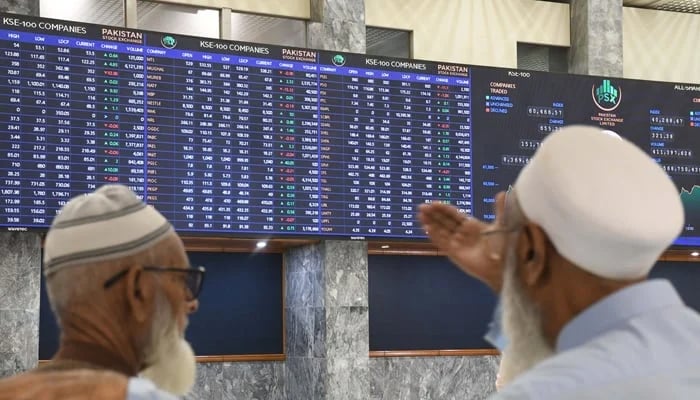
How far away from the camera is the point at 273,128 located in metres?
7.96

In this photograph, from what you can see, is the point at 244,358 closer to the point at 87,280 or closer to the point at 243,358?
the point at 243,358

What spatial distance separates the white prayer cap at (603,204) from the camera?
1.22 metres

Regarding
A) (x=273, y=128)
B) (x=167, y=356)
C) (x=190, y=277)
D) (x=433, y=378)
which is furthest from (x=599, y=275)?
(x=433, y=378)

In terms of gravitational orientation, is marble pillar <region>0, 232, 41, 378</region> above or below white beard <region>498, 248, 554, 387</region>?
below

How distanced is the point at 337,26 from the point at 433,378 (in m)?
3.30

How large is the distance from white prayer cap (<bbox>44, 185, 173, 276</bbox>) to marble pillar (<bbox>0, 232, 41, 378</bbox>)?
5.62 meters

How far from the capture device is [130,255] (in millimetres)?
1902

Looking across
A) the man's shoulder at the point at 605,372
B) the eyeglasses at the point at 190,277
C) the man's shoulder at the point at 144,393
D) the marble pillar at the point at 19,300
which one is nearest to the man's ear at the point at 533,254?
the man's shoulder at the point at 605,372

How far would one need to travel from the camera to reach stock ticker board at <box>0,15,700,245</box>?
7.27 meters

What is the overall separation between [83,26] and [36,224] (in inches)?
59.5

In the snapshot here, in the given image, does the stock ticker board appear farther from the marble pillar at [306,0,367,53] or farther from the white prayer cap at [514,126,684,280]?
the white prayer cap at [514,126,684,280]

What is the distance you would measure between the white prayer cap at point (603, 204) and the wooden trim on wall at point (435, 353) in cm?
780

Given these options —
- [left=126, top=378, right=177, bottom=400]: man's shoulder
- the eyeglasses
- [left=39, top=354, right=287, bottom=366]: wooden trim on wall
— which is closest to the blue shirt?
[left=126, top=378, right=177, bottom=400]: man's shoulder

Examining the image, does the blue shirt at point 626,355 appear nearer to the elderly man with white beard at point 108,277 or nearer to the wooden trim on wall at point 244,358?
the elderly man with white beard at point 108,277
